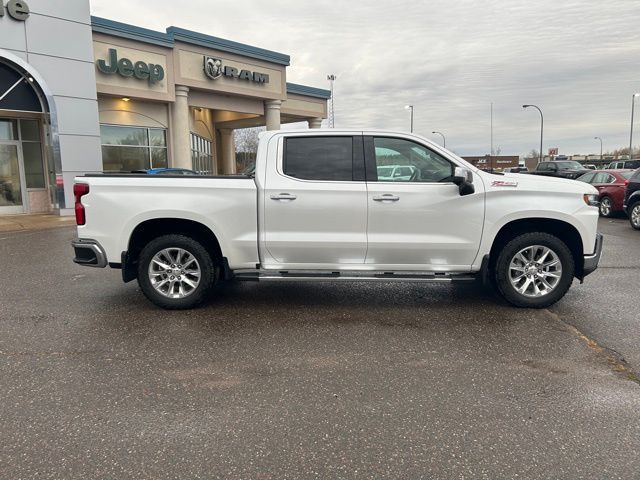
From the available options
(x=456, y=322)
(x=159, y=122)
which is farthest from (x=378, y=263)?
(x=159, y=122)

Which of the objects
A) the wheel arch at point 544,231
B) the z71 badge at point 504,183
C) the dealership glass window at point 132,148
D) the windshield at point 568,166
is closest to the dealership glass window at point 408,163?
the z71 badge at point 504,183

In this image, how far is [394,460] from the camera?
2.78 meters

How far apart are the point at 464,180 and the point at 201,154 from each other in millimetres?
23626

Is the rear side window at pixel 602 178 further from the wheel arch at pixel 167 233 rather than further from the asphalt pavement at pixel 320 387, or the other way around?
the wheel arch at pixel 167 233

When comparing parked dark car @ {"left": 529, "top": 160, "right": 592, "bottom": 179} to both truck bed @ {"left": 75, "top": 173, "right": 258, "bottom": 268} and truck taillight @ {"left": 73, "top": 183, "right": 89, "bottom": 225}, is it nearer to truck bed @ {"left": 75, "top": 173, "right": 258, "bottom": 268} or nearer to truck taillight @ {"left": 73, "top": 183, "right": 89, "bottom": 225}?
truck bed @ {"left": 75, "top": 173, "right": 258, "bottom": 268}

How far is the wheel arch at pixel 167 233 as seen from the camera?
5566 mm

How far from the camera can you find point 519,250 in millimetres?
5418

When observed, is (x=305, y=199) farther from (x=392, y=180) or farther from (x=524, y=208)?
(x=524, y=208)

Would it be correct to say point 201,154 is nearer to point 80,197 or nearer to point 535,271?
point 80,197

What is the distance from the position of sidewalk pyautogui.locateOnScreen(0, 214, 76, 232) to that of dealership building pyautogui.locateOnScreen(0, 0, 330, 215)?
0.65 meters

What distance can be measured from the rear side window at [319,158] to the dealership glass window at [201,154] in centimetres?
1800

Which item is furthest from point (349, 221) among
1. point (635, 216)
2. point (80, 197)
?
point (635, 216)

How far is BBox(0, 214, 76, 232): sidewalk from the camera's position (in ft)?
44.8

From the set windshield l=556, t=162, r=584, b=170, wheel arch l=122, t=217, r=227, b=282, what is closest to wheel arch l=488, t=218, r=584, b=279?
wheel arch l=122, t=217, r=227, b=282
